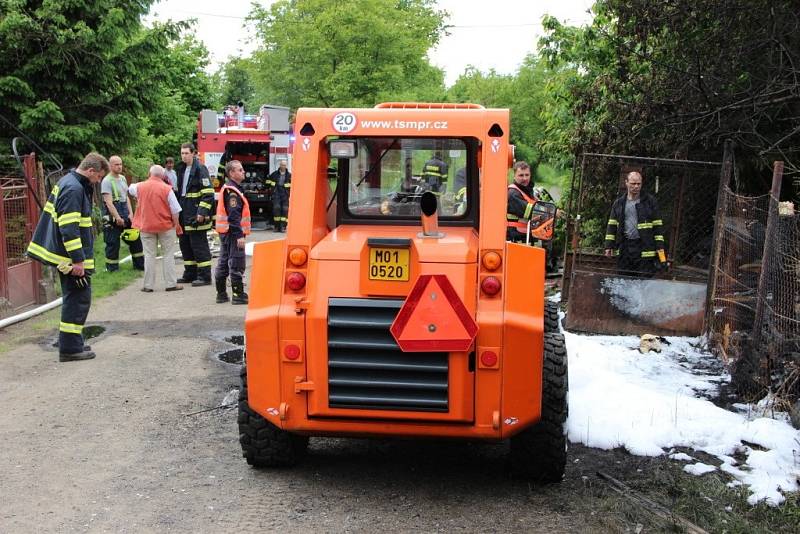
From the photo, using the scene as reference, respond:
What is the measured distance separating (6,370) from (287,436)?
4133mm

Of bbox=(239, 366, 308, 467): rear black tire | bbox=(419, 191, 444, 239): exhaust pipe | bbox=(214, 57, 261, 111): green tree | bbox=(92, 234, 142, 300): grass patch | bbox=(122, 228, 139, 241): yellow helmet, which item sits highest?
bbox=(214, 57, 261, 111): green tree

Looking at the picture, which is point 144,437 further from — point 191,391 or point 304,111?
point 304,111

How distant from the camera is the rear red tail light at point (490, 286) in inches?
202

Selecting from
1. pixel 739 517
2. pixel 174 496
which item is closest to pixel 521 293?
pixel 739 517

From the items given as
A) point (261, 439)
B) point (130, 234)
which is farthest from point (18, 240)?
point (261, 439)

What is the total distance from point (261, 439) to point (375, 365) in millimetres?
981

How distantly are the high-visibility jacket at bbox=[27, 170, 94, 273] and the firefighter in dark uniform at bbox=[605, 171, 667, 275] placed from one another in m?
5.85

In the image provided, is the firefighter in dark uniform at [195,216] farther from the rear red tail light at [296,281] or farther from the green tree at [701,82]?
the rear red tail light at [296,281]

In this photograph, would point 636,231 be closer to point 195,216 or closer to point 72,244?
point 72,244

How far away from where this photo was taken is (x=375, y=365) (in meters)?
5.13

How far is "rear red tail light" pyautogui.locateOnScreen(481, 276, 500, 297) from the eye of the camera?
512 centimetres

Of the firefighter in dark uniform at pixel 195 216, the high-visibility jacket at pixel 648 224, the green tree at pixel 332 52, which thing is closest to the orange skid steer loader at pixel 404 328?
the high-visibility jacket at pixel 648 224

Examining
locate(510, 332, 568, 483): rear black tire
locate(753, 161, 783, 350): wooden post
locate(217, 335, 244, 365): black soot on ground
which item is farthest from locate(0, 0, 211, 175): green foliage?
locate(510, 332, 568, 483): rear black tire

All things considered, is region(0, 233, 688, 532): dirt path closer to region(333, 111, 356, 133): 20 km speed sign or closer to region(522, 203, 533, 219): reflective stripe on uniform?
region(333, 111, 356, 133): 20 km speed sign
